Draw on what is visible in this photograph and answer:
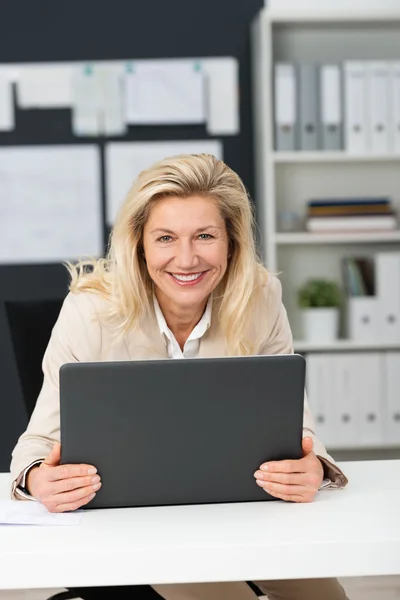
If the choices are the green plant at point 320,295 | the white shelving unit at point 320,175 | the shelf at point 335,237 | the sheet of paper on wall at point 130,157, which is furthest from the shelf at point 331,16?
the green plant at point 320,295

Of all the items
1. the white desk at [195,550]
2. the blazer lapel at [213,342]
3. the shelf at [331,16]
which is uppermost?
the shelf at [331,16]

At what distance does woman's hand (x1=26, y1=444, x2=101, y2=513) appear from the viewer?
1.39 metres

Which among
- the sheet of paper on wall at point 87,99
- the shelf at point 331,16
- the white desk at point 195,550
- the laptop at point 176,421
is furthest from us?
the sheet of paper on wall at point 87,99

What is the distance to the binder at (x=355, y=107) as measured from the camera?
357cm

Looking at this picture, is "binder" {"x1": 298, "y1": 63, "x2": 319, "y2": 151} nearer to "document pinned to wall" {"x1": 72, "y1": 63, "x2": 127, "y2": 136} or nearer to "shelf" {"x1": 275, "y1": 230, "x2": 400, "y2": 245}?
"shelf" {"x1": 275, "y1": 230, "x2": 400, "y2": 245}

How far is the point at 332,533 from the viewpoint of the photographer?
130 centimetres

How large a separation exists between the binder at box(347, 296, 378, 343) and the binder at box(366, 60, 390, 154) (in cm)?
58

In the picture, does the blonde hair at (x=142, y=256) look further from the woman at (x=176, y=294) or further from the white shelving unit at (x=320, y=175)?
the white shelving unit at (x=320, y=175)

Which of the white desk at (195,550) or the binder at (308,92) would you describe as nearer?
the white desk at (195,550)

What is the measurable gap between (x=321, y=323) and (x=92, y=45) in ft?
4.79

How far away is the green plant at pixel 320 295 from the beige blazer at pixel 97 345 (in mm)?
1682

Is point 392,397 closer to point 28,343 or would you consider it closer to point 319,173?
point 319,173

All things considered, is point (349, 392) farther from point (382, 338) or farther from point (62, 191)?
point (62, 191)

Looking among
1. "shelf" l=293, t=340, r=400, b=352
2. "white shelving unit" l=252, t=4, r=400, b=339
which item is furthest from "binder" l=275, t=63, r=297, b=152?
"shelf" l=293, t=340, r=400, b=352
